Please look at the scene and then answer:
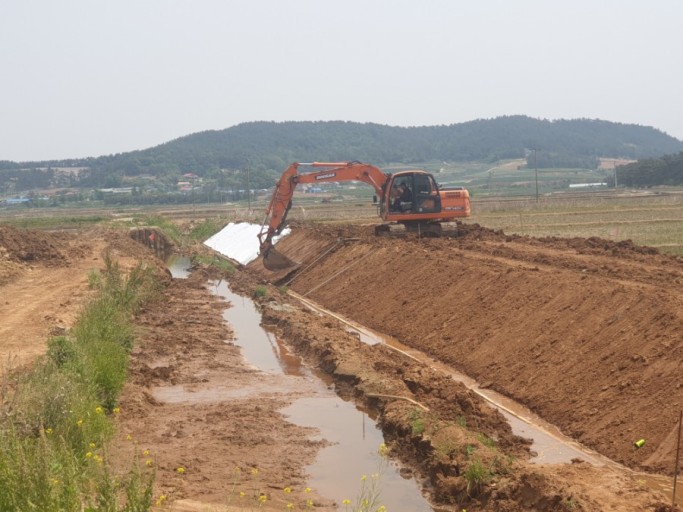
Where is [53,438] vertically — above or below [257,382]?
above

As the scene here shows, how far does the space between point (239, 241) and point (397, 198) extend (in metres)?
16.4

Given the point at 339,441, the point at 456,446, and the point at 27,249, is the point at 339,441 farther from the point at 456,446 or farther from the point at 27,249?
the point at 27,249

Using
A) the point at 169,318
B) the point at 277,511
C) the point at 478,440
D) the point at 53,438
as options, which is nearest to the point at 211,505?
the point at 277,511

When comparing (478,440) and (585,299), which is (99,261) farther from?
(478,440)

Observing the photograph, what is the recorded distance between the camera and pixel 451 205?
36094 millimetres

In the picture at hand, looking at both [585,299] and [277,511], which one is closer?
[277,511]

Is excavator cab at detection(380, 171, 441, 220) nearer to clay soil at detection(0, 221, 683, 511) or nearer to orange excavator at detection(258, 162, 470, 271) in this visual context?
orange excavator at detection(258, 162, 470, 271)

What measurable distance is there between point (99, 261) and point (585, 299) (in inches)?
1069

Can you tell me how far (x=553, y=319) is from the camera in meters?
17.7

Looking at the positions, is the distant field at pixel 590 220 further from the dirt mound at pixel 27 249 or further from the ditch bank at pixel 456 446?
the ditch bank at pixel 456 446

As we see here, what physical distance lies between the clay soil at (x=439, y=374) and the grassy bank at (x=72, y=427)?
0.61 meters

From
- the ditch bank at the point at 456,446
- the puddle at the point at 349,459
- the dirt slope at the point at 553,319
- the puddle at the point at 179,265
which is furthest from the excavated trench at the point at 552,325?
the puddle at the point at 179,265

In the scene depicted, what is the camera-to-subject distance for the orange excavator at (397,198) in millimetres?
35031

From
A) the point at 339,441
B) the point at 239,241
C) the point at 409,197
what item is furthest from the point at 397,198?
the point at 339,441
